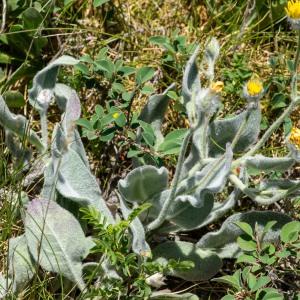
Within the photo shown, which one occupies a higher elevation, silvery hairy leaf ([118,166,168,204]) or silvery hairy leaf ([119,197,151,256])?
silvery hairy leaf ([118,166,168,204])

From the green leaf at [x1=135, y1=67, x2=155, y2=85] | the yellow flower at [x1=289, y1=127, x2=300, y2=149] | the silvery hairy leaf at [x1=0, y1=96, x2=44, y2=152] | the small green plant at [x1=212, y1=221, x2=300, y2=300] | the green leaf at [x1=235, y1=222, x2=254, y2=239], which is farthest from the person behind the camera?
the green leaf at [x1=135, y1=67, x2=155, y2=85]

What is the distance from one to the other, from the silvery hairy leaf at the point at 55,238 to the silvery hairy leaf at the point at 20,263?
0.04m

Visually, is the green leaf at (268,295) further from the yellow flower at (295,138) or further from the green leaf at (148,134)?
the green leaf at (148,134)

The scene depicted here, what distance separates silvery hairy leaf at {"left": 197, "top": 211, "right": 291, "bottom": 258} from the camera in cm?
270

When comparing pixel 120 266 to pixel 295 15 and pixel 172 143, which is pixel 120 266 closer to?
pixel 172 143

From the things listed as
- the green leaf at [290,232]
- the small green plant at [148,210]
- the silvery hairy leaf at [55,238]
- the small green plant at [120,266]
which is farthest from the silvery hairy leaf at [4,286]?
the green leaf at [290,232]

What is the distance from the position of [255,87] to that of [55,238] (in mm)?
916

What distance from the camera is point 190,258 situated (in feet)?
8.96

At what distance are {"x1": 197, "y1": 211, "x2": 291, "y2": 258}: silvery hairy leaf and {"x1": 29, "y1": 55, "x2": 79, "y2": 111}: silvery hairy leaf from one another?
2.79ft

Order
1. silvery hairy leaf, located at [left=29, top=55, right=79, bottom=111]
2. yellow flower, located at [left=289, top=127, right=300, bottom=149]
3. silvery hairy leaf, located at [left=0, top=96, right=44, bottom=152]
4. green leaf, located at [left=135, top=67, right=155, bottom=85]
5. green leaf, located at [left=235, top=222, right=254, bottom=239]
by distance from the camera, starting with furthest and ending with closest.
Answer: green leaf, located at [left=135, top=67, right=155, bottom=85] < silvery hairy leaf, located at [left=29, top=55, right=79, bottom=111] < silvery hairy leaf, located at [left=0, top=96, right=44, bottom=152] < green leaf, located at [left=235, top=222, right=254, bottom=239] < yellow flower, located at [left=289, top=127, right=300, bottom=149]

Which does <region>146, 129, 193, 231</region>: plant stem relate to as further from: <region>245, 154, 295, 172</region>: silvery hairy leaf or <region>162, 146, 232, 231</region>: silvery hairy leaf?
<region>245, 154, 295, 172</region>: silvery hairy leaf

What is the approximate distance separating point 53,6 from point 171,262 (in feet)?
4.55

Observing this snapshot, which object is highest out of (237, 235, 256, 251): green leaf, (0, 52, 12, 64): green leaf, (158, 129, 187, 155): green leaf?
(0, 52, 12, 64): green leaf

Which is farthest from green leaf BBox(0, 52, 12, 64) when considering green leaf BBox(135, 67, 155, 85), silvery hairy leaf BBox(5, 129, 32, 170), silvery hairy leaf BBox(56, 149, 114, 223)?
silvery hairy leaf BBox(56, 149, 114, 223)
